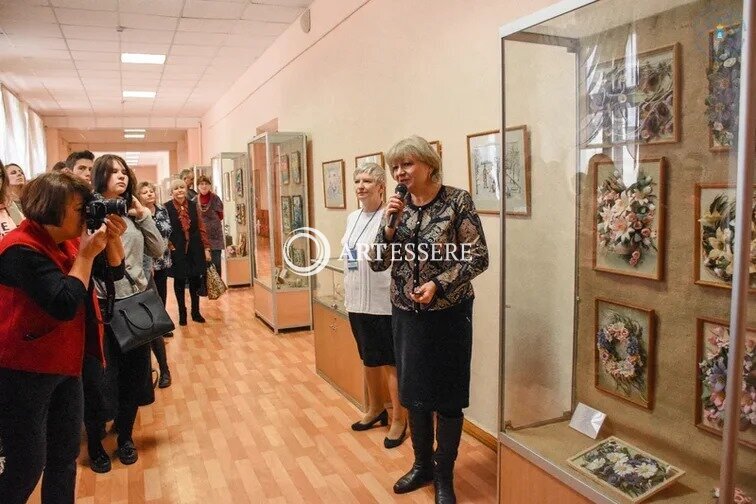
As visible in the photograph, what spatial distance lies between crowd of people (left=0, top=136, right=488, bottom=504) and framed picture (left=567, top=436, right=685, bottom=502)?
0.58 m

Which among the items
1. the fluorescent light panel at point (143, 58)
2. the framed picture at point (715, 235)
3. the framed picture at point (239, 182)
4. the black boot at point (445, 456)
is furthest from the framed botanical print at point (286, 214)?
the framed picture at point (715, 235)

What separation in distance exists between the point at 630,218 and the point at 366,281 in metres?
1.49

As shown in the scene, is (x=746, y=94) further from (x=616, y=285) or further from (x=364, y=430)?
(x=364, y=430)

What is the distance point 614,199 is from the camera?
7.03ft

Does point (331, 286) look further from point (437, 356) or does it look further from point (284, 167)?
point (284, 167)

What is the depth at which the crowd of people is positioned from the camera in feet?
6.24

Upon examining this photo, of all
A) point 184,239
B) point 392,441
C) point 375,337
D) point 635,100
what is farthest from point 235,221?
point 635,100

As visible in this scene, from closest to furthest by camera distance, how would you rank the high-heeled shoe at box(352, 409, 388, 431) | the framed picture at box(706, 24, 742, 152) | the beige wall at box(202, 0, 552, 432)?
the framed picture at box(706, 24, 742, 152), the beige wall at box(202, 0, 552, 432), the high-heeled shoe at box(352, 409, 388, 431)

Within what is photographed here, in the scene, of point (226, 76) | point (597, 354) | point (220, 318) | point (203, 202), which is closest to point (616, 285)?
point (597, 354)

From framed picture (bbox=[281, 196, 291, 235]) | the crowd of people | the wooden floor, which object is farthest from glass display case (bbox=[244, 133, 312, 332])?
the crowd of people

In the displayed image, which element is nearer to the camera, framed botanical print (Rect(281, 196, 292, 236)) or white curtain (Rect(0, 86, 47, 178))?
framed botanical print (Rect(281, 196, 292, 236))

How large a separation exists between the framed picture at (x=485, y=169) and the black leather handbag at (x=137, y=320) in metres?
1.82

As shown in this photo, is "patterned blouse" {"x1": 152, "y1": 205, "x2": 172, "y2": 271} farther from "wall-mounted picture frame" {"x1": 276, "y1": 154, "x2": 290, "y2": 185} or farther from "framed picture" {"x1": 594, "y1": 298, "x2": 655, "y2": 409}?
"framed picture" {"x1": 594, "y1": 298, "x2": 655, "y2": 409}

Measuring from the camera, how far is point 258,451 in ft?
10.7
